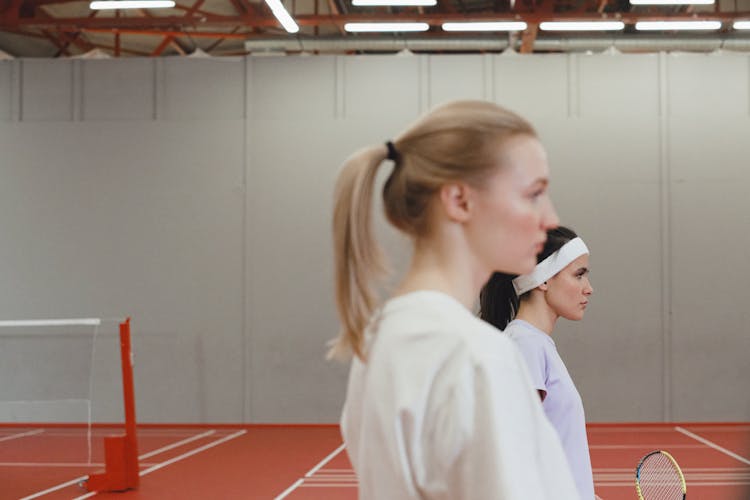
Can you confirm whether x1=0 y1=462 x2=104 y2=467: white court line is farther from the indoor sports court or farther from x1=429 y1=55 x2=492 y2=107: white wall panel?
x1=429 y1=55 x2=492 y2=107: white wall panel

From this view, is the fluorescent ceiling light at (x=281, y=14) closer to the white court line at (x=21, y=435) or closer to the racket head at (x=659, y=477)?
the white court line at (x=21, y=435)

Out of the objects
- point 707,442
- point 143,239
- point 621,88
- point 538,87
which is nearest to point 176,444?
point 143,239

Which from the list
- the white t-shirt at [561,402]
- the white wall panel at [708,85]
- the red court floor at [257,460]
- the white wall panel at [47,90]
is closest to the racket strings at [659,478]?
the white t-shirt at [561,402]

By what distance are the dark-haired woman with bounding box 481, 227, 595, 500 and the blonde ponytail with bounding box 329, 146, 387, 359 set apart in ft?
5.03

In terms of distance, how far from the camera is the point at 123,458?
818 cm

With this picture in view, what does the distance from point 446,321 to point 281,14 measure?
33.9 ft

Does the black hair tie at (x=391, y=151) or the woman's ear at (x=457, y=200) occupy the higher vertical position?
the black hair tie at (x=391, y=151)

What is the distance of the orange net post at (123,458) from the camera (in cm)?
812

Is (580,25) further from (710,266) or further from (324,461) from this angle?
(324,461)

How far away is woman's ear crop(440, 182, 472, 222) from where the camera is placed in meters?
1.36

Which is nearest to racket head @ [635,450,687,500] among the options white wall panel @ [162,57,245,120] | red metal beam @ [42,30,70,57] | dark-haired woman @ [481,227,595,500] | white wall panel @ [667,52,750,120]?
dark-haired woman @ [481,227,595,500]

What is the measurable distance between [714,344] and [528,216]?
12512 mm

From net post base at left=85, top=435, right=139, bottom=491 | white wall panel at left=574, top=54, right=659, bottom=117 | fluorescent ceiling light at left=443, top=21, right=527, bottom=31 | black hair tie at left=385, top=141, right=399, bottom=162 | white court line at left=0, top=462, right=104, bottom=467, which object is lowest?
white court line at left=0, top=462, right=104, bottom=467

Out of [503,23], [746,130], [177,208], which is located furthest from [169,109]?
[746,130]
